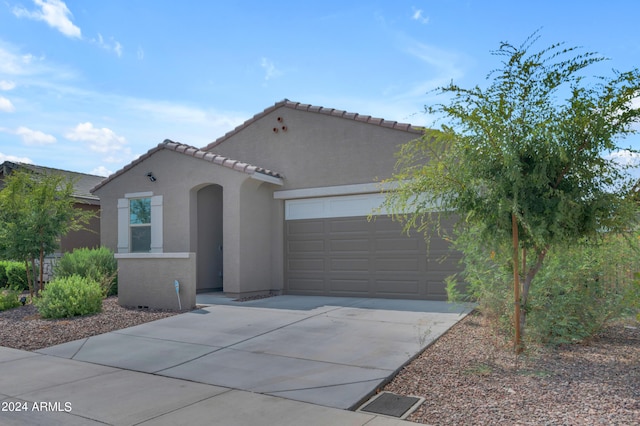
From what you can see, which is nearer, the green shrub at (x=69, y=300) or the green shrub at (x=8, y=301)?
the green shrub at (x=69, y=300)

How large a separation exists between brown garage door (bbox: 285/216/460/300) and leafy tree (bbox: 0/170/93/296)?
579cm

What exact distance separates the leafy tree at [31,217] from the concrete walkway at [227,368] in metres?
4.88

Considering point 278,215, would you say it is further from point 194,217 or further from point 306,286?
point 194,217

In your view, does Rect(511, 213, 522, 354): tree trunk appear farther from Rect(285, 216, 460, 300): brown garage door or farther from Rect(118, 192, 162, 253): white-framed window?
Rect(118, 192, 162, 253): white-framed window

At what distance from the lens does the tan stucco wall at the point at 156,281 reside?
10820mm

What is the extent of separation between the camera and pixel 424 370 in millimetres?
6219

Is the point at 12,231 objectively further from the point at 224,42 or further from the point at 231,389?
the point at 231,389

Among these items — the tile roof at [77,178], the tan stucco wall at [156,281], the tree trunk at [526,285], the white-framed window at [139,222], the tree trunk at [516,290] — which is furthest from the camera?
the tile roof at [77,178]

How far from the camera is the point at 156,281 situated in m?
11.2

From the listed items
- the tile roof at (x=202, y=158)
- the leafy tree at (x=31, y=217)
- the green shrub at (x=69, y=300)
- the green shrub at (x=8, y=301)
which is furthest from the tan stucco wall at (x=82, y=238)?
the green shrub at (x=69, y=300)

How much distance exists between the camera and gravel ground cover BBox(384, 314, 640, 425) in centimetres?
468

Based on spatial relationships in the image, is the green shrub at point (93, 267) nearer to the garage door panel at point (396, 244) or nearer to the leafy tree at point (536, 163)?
the garage door panel at point (396, 244)

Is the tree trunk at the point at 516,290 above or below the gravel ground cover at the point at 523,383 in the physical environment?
above

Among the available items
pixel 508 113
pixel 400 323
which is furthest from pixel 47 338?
pixel 508 113
